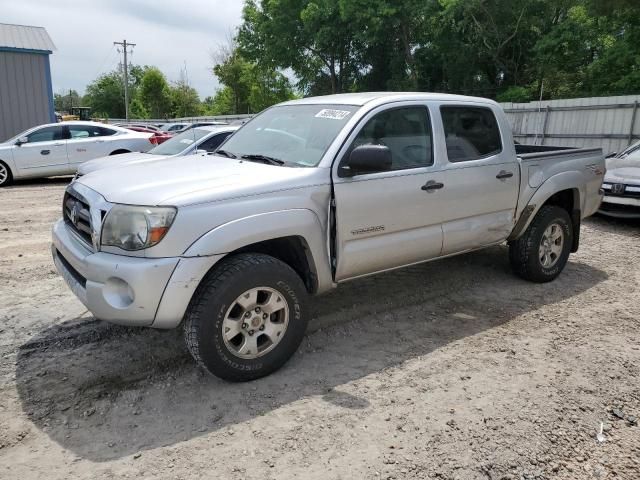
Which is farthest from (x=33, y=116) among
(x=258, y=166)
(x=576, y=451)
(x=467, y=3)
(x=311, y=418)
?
(x=467, y=3)

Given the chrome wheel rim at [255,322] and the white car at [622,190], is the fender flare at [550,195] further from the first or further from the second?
the white car at [622,190]

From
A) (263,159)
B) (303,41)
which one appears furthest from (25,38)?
(303,41)

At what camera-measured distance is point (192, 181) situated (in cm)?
338

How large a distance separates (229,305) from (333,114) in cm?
177

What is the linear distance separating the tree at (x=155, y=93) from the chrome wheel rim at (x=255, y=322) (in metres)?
61.6

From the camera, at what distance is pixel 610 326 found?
176 inches

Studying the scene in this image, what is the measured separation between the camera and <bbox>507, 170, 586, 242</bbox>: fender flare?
5117 mm

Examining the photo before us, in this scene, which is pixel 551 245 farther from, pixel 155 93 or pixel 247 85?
pixel 155 93

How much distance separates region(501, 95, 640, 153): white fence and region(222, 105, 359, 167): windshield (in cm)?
1149

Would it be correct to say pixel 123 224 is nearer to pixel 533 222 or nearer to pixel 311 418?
pixel 311 418

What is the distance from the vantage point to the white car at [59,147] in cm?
1229

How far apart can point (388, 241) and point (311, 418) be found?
1516mm

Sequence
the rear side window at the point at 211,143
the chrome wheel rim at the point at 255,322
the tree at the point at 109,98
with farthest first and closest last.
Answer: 1. the tree at the point at 109,98
2. the rear side window at the point at 211,143
3. the chrome wheel rim at the point at 255,322

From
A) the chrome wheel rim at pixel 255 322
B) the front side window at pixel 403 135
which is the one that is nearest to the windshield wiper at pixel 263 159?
the front side window at pixel 403 135
